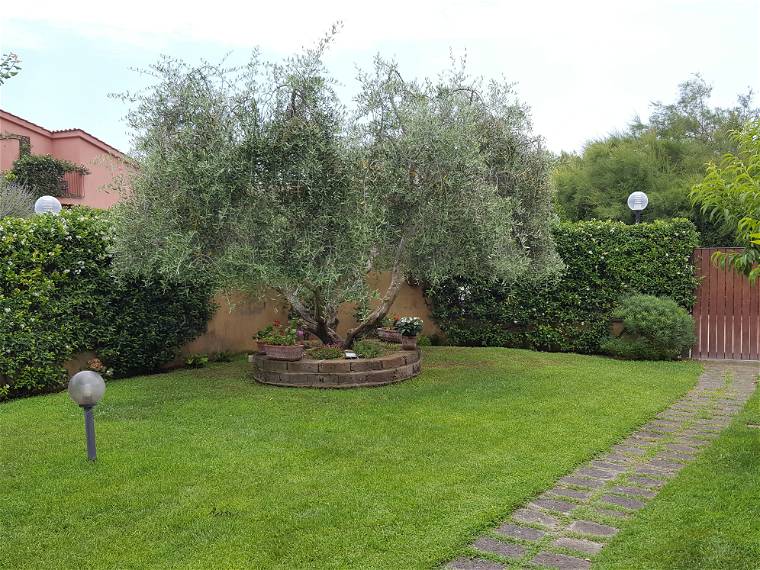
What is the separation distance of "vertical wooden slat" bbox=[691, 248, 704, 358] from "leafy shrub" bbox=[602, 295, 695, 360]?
2.24ft

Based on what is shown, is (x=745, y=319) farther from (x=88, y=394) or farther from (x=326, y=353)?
(x=88, y=394)

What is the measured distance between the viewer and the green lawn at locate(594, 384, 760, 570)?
10.5ft

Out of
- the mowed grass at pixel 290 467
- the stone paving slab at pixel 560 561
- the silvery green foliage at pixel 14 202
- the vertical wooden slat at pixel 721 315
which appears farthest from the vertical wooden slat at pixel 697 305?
the silvery green foliage at pixel 14 202

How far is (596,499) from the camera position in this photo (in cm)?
415

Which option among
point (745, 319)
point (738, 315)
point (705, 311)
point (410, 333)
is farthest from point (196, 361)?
point (745, 319)

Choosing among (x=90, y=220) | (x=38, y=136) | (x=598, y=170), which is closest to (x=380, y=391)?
(x=90, y=220)

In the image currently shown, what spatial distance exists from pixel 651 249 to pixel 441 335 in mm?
4476

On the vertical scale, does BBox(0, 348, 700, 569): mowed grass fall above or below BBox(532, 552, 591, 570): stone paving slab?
above

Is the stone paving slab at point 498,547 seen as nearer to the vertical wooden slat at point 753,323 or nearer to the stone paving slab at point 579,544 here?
the stone paving slab at point 579,544

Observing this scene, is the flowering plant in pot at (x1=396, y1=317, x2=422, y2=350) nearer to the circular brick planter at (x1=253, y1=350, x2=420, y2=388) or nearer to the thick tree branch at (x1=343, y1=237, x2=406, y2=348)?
the thick tree branch at (x1=343, y1=237, x2=406, y2=348)

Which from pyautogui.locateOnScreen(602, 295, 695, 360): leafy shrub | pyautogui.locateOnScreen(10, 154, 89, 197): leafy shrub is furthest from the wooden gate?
pyautogui.locateOnScreen(10, 154, 89, 197): leafy shrub

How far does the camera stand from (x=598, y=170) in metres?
24.3

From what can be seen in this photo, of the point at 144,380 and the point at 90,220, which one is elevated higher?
the point at 90,220

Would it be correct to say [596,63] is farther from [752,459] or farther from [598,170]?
[598,170]
